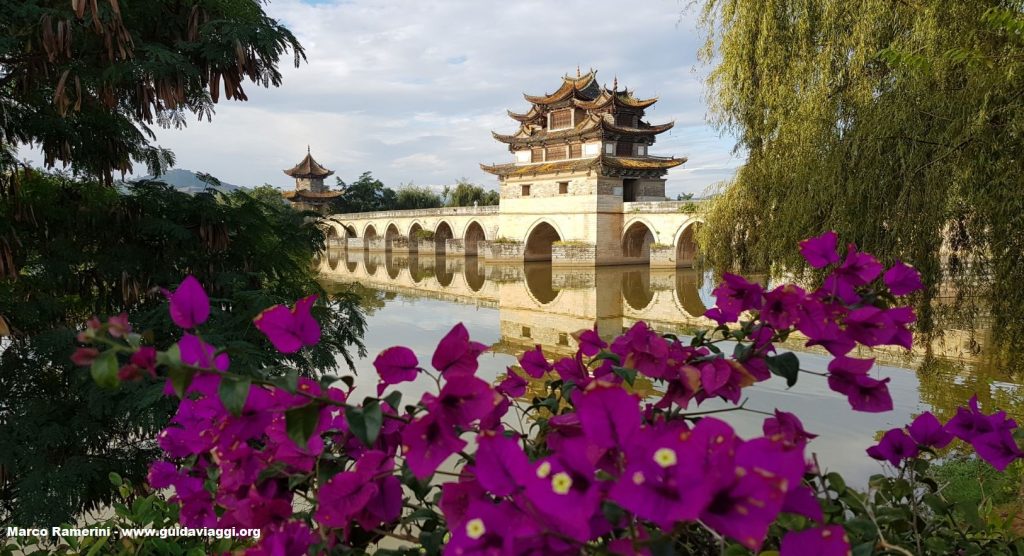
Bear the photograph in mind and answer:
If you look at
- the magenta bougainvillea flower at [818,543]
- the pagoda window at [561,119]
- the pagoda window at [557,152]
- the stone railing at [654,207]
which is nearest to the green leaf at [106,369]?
the magenta bougainvillea flower at [818,543]

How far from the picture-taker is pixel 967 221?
152 inches

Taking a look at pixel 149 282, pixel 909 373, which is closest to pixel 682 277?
pixel 909 373

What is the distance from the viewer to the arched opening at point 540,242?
27094mm

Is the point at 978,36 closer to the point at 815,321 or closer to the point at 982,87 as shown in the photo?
the point at 982,87

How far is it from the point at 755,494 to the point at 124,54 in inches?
122

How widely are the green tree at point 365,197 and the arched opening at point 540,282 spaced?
75.8 ft

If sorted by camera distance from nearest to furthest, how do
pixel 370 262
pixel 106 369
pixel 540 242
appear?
1. pixel 106 369
2. pixel 540 242
3. pixel 370 262

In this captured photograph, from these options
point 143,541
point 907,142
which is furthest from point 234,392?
point 907,142

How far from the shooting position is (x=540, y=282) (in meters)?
21.3

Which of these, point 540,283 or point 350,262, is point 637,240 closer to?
point 540,283

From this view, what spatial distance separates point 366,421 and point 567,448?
22 centimetres

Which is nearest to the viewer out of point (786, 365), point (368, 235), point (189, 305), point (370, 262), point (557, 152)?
point (189, 305)

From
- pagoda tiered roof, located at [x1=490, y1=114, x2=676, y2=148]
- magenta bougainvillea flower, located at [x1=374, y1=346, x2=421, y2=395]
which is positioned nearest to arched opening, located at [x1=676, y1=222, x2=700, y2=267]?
pagoda tiered roof, located at [x1=490, y1=114, x2=676, y2=148]

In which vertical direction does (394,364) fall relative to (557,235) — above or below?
below
